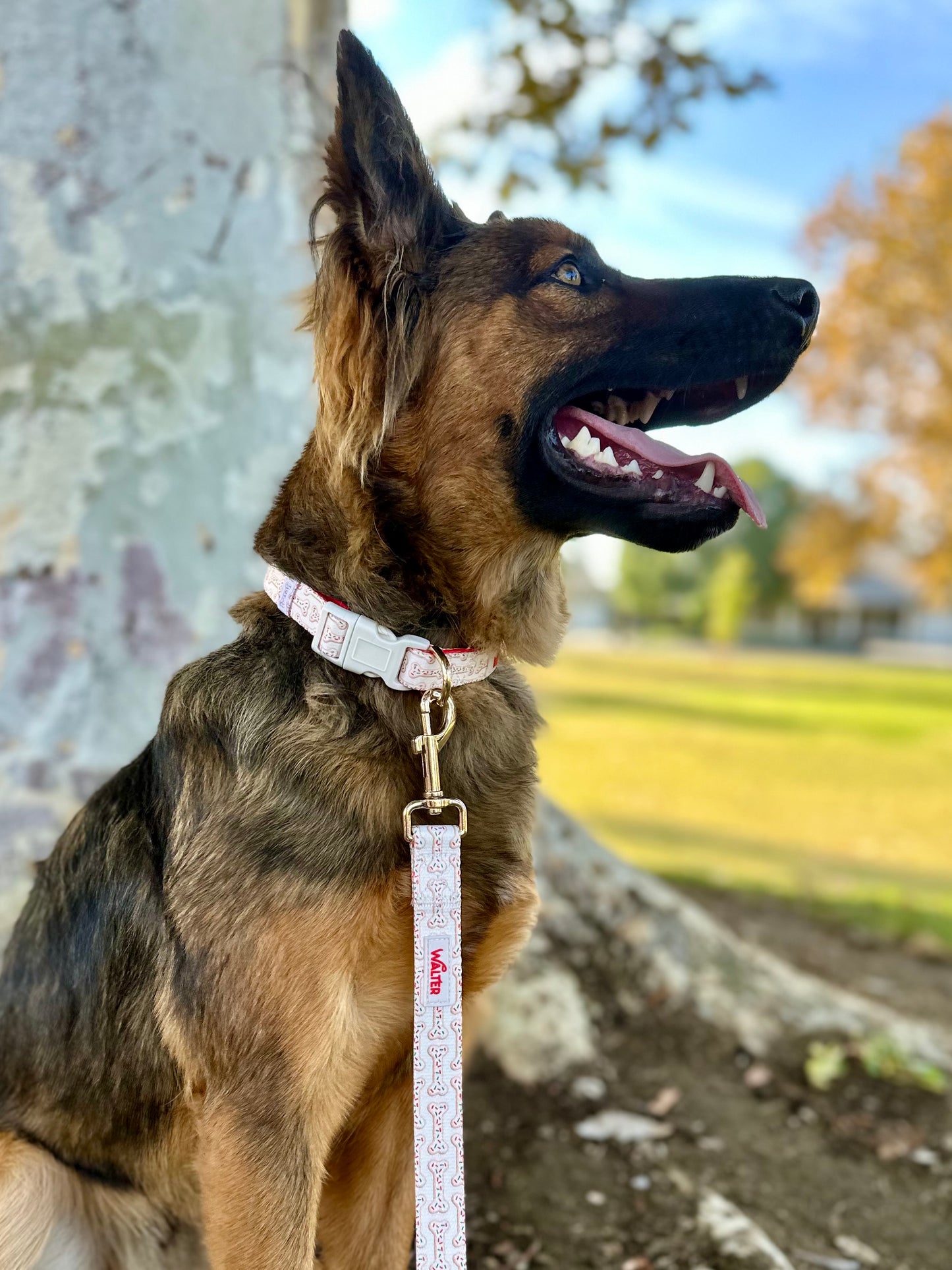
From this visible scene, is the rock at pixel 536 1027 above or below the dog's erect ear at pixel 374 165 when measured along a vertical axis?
below

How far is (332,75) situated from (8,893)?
3480 mm

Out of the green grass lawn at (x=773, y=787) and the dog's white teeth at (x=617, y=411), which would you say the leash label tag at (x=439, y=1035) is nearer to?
the green grass lawn at (x=773, y=787)

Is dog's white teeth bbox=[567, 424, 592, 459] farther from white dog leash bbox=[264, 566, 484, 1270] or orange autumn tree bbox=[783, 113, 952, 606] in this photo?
orange autumn tree bbox=[783, 113, 952, 606]

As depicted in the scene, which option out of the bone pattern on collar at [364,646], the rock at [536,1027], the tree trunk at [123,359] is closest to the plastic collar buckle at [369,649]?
the bone pattern on collar at [364,646]

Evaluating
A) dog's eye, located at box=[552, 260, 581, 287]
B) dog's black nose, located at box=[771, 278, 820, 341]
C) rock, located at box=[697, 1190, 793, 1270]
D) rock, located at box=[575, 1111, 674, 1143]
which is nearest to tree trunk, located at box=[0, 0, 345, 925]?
dog's eye, located at box=[552, 260, 581, 287]

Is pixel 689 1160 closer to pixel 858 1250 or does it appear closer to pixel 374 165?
pixel 858 1250

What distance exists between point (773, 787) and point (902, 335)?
1101cm

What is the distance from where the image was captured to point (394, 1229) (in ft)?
7.75

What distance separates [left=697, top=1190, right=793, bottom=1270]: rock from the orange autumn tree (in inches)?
777

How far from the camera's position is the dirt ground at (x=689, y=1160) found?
3082 millimetres

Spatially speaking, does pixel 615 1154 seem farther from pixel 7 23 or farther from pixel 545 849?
pixel 7 23

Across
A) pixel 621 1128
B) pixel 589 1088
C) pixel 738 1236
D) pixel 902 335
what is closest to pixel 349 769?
pixel 738 1236

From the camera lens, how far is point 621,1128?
361 centimetres

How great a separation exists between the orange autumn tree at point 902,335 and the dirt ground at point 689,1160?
61.6ft
